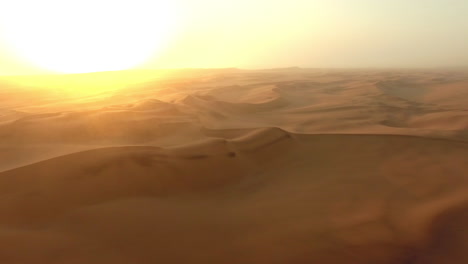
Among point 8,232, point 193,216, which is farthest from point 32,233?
point 193,216

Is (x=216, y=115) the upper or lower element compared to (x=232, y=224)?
upper

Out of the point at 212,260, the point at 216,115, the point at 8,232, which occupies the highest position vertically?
the point at 216,115

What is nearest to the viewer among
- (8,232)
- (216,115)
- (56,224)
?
(8,232)

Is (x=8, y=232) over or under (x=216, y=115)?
under

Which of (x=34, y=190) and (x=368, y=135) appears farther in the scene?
(x=368, y=135)

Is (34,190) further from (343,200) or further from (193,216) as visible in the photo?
(343,200)

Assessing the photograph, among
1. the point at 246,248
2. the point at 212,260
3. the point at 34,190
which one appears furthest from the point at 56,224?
the point at 246,248

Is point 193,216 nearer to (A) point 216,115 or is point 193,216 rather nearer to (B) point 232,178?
(B) point 232,178

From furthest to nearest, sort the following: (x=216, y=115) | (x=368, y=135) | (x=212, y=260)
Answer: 1. (x=216, y=115)
2. (x=368, y=135)
3. (x=212, y=260)

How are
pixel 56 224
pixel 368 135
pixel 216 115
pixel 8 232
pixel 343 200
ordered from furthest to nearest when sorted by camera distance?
1. pixel 216 115
2. pixel 368 135
3. pixel 343 200
4. pixel 56 224
5. pixel 8 232
